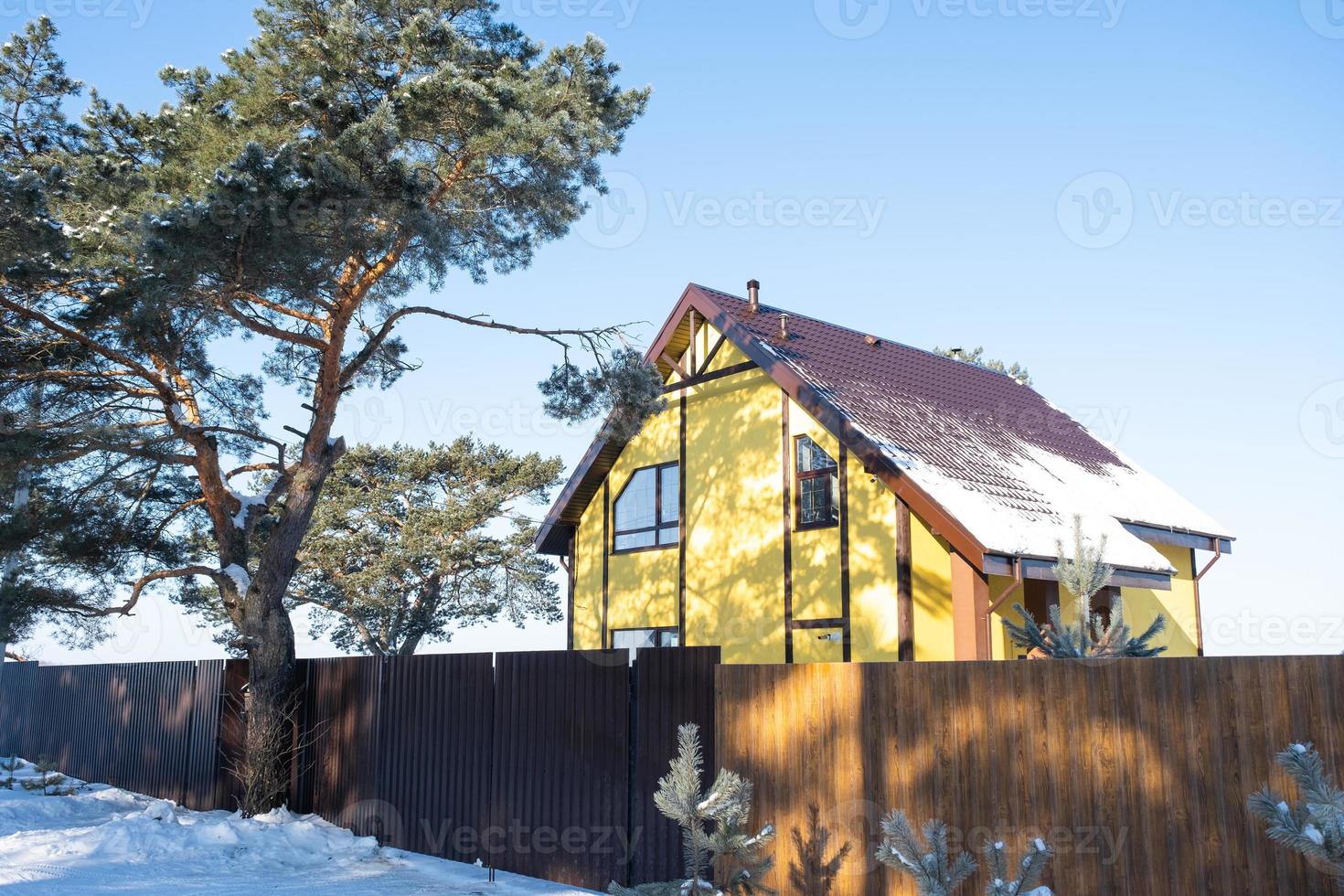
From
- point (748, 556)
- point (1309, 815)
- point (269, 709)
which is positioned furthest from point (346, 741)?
point (1309, 815)

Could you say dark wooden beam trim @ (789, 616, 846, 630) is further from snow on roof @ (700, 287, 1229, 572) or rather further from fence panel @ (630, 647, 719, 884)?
fence panel @ (630, 647, 719, 884)

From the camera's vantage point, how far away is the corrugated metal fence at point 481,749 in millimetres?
8422

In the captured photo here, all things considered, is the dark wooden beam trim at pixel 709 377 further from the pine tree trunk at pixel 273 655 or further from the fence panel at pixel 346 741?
the fence panel at pixel 346 741

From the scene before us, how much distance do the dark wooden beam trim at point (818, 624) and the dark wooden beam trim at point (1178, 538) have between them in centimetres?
484

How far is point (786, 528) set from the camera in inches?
569

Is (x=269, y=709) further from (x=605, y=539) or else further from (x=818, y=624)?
(x=818, y=624)

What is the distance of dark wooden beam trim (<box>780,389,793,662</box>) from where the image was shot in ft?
46.4

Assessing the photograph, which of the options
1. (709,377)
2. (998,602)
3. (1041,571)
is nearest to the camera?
(998,602)

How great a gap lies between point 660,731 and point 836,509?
6.12 meters

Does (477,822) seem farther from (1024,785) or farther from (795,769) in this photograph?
(1024,785)

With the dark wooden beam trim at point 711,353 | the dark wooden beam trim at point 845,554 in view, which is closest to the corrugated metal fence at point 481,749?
the dark wooden beam trim at point 845,554

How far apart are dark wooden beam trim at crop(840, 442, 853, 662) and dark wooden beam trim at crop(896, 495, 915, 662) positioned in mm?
829

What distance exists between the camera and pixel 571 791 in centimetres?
892

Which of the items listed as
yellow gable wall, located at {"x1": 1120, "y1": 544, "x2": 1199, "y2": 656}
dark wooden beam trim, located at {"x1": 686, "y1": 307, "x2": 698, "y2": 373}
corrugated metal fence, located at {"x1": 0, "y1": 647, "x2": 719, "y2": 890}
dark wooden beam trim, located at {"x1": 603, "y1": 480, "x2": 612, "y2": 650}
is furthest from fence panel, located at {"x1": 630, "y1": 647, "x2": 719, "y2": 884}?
yellow gable wall, located at {"x1": 1120, "y1": 544, "x2": 1199, "y2": 656}
